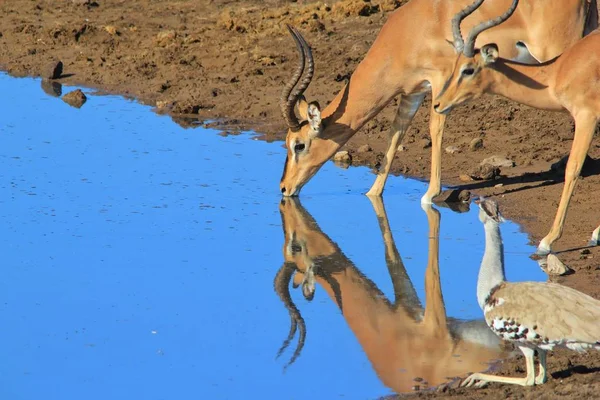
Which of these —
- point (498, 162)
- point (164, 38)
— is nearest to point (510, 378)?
point (498, 162)

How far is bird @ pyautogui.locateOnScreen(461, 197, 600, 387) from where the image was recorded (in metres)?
5.25

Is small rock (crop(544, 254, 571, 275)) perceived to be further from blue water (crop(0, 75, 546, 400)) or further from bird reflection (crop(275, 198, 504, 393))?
bird reflection (crop(275, 198, 504, 393))

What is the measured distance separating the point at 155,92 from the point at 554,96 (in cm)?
620

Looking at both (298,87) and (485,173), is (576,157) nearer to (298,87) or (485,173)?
(485,173)

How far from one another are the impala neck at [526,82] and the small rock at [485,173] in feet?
5.24

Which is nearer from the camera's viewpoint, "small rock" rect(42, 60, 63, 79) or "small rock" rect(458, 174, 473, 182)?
"small rock" rect(458, 174, 473, 182)

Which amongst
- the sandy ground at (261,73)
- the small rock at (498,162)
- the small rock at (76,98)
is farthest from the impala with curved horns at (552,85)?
the small rock at (76,98)

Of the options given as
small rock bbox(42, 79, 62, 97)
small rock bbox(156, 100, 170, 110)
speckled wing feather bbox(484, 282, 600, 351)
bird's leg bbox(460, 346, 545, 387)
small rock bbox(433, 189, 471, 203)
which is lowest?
bird's leg bbox(460, 346, 545, 387)

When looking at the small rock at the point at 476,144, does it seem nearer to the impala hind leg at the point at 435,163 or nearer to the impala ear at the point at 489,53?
the impala hind leg at the point at 435,163

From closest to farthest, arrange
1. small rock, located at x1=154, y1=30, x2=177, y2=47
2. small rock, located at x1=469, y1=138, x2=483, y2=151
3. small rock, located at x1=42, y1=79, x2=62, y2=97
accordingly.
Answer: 1. small rock, located at x1=469, y1=138, x2=483, y2=151
2. small rock, located at x1=42, y1=79, x2=62, y2=97
3. small rock, located at x1=154, y1=30, x2=177, y2=47

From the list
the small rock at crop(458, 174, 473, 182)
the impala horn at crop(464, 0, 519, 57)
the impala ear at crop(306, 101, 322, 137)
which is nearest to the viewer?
the impala horn at crop(464, 0, 519, 57)

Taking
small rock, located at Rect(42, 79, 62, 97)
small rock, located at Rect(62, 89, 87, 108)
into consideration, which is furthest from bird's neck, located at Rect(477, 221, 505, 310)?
small rock, located at Rect(42, 79, 62, 97)

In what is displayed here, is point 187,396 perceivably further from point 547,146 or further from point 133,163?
point 547,146

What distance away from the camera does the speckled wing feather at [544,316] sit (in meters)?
5.23
